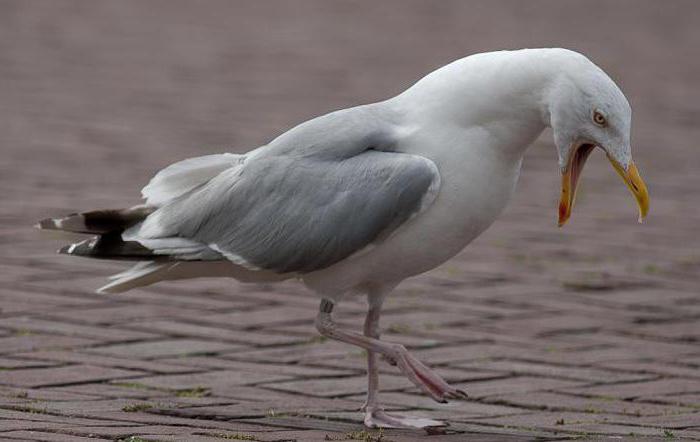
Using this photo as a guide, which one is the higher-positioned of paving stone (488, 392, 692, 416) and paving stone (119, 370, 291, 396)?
paving stone (119, 370, 291, 396)

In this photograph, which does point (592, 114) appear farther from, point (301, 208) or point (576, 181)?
point (301, 208)

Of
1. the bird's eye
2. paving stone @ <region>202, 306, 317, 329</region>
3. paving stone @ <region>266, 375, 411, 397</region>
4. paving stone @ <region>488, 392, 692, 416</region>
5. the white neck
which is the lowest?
paving stone @ <region>488, 392, 692, 416</region>

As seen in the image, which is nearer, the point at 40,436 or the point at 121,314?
the point at 40,436

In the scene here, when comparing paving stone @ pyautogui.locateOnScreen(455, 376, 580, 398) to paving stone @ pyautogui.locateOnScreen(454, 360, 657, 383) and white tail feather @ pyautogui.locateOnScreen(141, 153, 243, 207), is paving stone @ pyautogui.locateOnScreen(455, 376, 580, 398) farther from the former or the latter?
white tail feather @ pyautogui.locateOnScreen(141, 153, 243, 207)

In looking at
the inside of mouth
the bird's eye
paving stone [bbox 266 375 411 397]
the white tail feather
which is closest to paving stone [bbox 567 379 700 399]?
paving stone [bbox 266 375 411 397]

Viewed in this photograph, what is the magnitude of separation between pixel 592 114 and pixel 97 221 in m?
1.42

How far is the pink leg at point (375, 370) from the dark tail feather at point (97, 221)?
612mm

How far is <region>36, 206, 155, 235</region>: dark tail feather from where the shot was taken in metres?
4.77

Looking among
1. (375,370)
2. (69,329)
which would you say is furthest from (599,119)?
(69,329)

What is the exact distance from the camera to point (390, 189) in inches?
173

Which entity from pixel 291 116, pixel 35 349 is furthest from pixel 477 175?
pixel 291 116

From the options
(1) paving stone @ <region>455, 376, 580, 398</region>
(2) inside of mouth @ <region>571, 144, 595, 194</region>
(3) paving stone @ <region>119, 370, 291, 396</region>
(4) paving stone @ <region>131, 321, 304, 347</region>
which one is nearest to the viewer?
(2) inside of mouth @ <region>571, 144, 595, 194</region>

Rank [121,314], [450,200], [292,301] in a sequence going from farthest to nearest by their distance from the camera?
[292,301], [121,314], [450,200]

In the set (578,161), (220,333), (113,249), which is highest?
(578,161)
